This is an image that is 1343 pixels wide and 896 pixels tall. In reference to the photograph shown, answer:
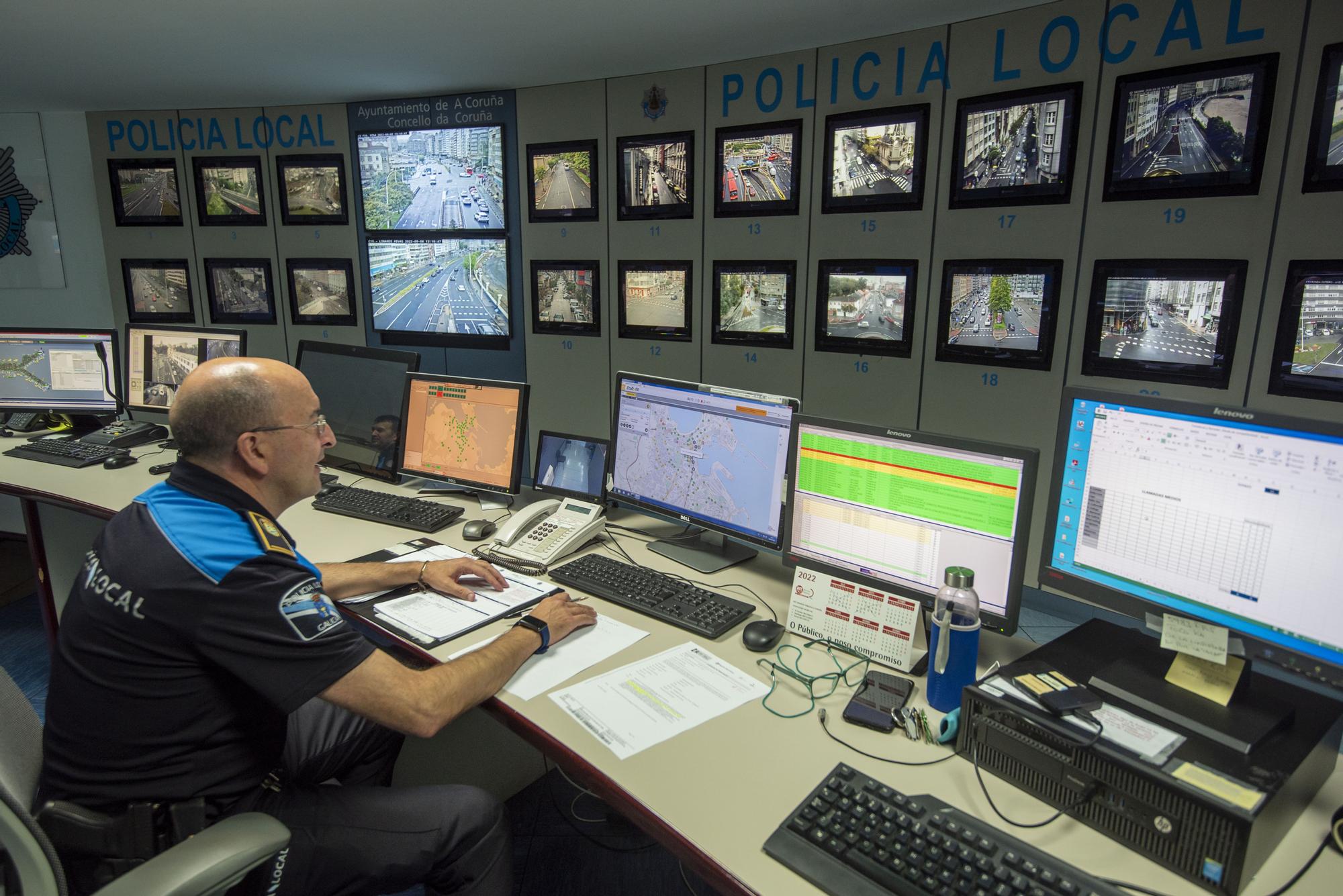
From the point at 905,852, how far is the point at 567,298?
11.6 ft

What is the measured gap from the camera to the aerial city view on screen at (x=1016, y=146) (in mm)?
2785

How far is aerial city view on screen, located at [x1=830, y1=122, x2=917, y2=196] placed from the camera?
3.10 meters

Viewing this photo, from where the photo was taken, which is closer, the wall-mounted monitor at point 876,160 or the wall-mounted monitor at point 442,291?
the wall-mounted monitor at point 876,160

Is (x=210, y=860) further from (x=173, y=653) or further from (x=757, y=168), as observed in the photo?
(x=757, y=168)

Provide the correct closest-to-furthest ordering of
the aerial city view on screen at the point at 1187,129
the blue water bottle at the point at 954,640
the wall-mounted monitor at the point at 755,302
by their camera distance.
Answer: the blue water bottle at the point at 954,640
the aerial city view on screen at the point at 1187,129
the wall-mounted monitor at the point at 755,302

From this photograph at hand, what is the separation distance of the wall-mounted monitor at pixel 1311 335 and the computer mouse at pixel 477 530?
2494 mm

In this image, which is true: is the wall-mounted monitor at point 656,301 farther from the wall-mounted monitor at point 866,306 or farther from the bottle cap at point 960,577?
the bottle cap at point 960,577

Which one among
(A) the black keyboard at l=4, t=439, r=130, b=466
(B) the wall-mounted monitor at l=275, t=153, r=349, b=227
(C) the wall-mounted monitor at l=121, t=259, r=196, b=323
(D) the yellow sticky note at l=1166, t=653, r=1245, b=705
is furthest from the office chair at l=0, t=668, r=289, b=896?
(C) the wall-mounted monitor at l=121, t=259, r=196, b=323

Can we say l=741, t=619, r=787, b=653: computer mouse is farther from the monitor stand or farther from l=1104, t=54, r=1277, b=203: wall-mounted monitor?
l=1104, t=54, r=1277, b=203: wall-mounted monitor

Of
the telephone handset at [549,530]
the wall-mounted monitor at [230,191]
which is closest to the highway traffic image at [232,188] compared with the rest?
the wall-mounted monitor at [230,191]

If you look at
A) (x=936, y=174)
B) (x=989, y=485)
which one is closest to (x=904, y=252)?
(x=936, y=174)

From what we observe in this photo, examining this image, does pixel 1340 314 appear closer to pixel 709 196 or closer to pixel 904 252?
pixel 904 252

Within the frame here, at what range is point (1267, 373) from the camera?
8.16 ft

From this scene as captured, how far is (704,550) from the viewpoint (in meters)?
1.97
